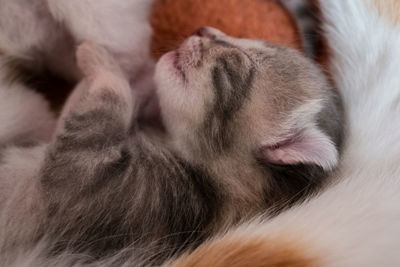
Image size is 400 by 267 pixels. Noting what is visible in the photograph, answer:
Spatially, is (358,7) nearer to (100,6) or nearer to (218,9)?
(218,9)

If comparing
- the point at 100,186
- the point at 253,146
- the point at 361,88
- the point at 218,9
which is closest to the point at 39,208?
the point at 100,186

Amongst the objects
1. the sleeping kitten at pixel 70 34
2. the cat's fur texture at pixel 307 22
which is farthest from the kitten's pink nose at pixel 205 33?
the cat's fur texture at pixel 307 22

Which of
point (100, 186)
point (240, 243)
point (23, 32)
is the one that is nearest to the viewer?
point (240, 243)

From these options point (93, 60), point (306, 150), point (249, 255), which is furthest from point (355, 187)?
point (93, 60)

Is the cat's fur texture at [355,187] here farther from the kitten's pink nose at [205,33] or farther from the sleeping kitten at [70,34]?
the sleeping kitten at [70,34]

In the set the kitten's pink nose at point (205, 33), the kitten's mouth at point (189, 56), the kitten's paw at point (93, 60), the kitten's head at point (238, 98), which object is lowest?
the kitten's head at point (238, 98)

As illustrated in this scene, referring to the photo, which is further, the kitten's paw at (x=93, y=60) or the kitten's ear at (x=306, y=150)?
the kitten's paw at (x=93, y=60)

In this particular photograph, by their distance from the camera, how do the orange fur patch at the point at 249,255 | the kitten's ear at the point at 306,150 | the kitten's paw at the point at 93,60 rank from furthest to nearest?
the kitten's paw at the point at 93,60
the kitten's ear at the point at 306,150
the orange fur patch at the point at 249,255
